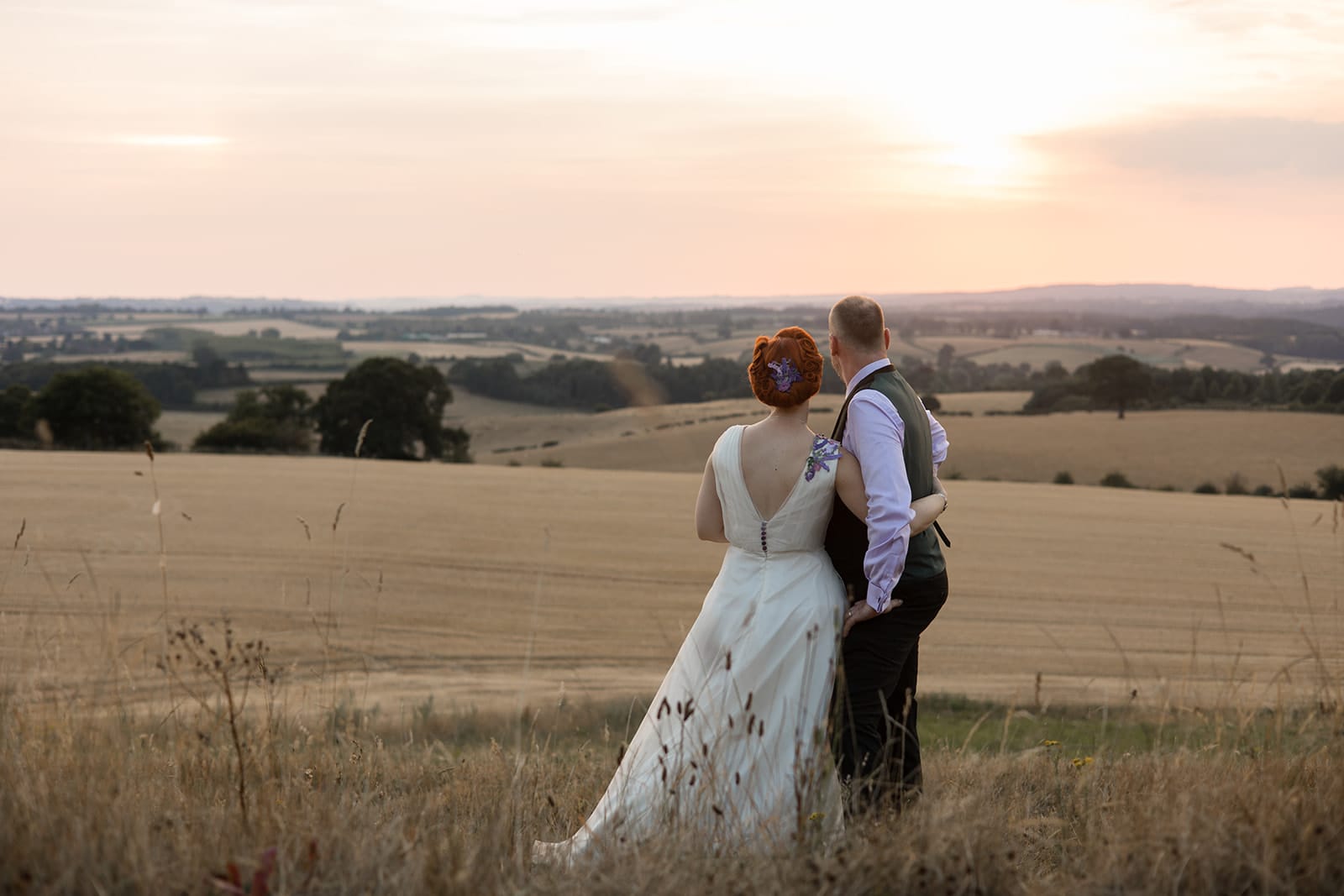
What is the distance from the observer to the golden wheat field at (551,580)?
13766mm

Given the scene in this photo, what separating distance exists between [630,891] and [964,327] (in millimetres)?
111873

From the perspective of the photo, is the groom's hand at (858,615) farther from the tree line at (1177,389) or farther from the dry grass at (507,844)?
the tree line at (1177,389)

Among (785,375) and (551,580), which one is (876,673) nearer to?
(785,375)

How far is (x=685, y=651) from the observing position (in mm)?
4441

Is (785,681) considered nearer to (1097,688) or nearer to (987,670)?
(1097,688)

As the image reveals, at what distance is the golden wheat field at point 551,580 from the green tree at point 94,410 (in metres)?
11.3

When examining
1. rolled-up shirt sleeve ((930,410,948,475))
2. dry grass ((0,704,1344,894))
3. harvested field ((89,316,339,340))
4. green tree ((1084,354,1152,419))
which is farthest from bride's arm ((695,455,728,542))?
harvested field ((89,316,339,340))

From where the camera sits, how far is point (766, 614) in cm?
423

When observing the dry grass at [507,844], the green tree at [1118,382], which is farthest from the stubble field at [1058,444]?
the dry grass at [507,844]

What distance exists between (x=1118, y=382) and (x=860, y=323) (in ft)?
204

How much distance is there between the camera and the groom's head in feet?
13.8

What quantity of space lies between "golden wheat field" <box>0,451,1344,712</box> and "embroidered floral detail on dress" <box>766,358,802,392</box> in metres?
2.39

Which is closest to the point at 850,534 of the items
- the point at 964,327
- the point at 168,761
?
the point at 168,761

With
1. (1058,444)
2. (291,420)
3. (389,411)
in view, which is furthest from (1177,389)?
(291,420)
